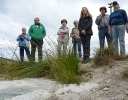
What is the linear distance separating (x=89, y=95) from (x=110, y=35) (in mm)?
3561

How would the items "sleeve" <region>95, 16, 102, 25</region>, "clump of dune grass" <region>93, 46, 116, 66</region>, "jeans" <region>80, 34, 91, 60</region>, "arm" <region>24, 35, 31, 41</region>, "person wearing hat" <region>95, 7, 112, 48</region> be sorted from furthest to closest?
"arm" <region>24, 35, 31, 41</region>, "sleeve" <region>95, 16, 102, 25</region>, "person wearing hat" <region>95, 7, 112, 48</region>, "jeans" <region>80, 34, 91, 60</region>, "clump of dune grass" <region>93, 46, 116, 66</region>

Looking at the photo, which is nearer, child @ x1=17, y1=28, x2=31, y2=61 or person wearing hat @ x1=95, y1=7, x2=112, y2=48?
person wearing hat @ x1=95, y1=7, x2=112, y2=48

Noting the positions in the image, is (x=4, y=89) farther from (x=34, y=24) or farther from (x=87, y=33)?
(x=34, y=24)

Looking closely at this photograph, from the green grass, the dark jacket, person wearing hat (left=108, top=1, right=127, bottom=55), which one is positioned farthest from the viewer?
the dark jacket

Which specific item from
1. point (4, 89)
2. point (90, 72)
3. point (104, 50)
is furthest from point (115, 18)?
point (4, 89)

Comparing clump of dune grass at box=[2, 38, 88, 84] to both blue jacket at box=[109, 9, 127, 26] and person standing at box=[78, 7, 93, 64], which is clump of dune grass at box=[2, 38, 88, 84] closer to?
person standing at box=[78, 7, 93, 64]

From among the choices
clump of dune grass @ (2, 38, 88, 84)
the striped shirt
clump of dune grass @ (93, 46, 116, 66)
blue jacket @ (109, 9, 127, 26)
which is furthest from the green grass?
the striped shirt

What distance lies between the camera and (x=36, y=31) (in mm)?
8234

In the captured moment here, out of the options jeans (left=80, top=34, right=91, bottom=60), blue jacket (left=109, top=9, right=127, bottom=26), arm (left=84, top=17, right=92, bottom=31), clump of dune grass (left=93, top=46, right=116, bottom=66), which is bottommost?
clump of dune grass (left=93, top=46, right=116, bottom=66)

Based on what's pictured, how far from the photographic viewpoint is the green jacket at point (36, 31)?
8.14m

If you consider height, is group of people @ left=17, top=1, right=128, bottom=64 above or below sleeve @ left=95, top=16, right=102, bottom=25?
below

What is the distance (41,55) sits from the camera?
6.52 metres

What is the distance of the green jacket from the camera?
8141 millimetres

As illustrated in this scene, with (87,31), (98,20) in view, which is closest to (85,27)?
(87,31)
